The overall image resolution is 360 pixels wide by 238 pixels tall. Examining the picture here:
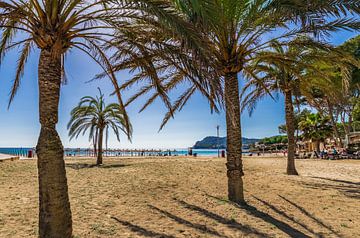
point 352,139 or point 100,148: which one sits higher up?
point 352,139

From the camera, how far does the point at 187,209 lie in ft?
23.8

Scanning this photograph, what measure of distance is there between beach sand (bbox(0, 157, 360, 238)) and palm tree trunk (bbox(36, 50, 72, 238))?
90 cm

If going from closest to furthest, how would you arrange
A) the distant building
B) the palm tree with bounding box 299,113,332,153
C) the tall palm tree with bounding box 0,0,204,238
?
the tall palm tree with bounding box 0,0,204,238 → the distant building → the palm tree with bounding box 299,113,332,153

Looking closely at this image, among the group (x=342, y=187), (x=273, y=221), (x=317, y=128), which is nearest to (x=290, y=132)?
(x=342, y=187)

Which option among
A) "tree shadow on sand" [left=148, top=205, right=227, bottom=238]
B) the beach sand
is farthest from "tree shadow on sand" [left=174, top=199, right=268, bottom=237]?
"tree shadow on sand" [left=148, top=205, right=227, bottom=238]

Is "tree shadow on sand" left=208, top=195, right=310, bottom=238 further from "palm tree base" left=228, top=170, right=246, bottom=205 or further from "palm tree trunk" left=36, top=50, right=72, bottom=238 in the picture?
"palm tree trunk" left=36, top=50, right=72, bottom=238

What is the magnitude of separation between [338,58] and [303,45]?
1215mm

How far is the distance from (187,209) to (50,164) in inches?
145

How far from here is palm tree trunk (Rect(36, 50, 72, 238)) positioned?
15.2ft

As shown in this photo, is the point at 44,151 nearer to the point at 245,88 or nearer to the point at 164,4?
the point at 164,4

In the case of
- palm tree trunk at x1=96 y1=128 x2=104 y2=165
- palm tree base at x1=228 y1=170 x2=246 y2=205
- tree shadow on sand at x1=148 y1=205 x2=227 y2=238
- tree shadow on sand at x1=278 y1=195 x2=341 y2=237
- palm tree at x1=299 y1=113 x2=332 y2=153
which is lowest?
tree shadow on sand at x1=278 y1=195 x2=341 y2=237

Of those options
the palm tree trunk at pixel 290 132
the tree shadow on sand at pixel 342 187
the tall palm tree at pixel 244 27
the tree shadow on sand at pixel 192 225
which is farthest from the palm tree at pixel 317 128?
the tree shadow on sand at pixel 192 225

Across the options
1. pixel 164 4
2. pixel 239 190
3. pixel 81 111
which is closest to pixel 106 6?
pixel 164 4

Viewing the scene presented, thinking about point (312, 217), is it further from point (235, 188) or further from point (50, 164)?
point (50, 164)
